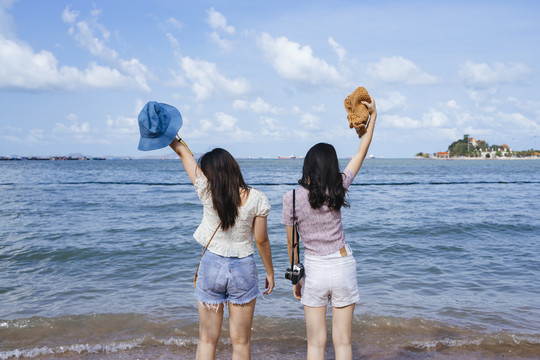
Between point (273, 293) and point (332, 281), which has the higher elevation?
point (332, 281)

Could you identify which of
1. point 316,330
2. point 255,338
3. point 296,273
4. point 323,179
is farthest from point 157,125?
point 255,338

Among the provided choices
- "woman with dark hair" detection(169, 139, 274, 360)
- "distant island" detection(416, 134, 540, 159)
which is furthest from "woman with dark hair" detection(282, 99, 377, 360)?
"distant island" detection(416, 134, 540, 159)

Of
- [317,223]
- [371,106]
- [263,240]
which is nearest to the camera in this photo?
[317,223]

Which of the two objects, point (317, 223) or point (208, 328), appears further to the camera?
point (208, 328)

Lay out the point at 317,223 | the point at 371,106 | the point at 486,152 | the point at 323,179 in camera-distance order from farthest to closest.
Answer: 1. the point at 486,152
2. the point at 371,106
3. the point at 317,223
4. the point at 323,179

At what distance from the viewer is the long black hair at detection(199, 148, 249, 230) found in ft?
9.43

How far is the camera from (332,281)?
9.65 ft

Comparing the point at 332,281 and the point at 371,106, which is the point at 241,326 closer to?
the point at 332,281

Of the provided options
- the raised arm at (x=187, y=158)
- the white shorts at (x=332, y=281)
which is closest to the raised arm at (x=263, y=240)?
the white shorts at (x=332, y=281)

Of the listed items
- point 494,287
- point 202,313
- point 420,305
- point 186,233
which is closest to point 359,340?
point 420,305

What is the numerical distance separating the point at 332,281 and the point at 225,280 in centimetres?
72

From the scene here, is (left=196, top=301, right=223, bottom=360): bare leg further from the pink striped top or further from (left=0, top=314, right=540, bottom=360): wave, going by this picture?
(left=0, top=314, right=540, bottom=360): wave

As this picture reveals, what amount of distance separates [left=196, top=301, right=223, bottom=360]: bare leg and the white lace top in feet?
1.36

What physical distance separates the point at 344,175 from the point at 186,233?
8761 mm
